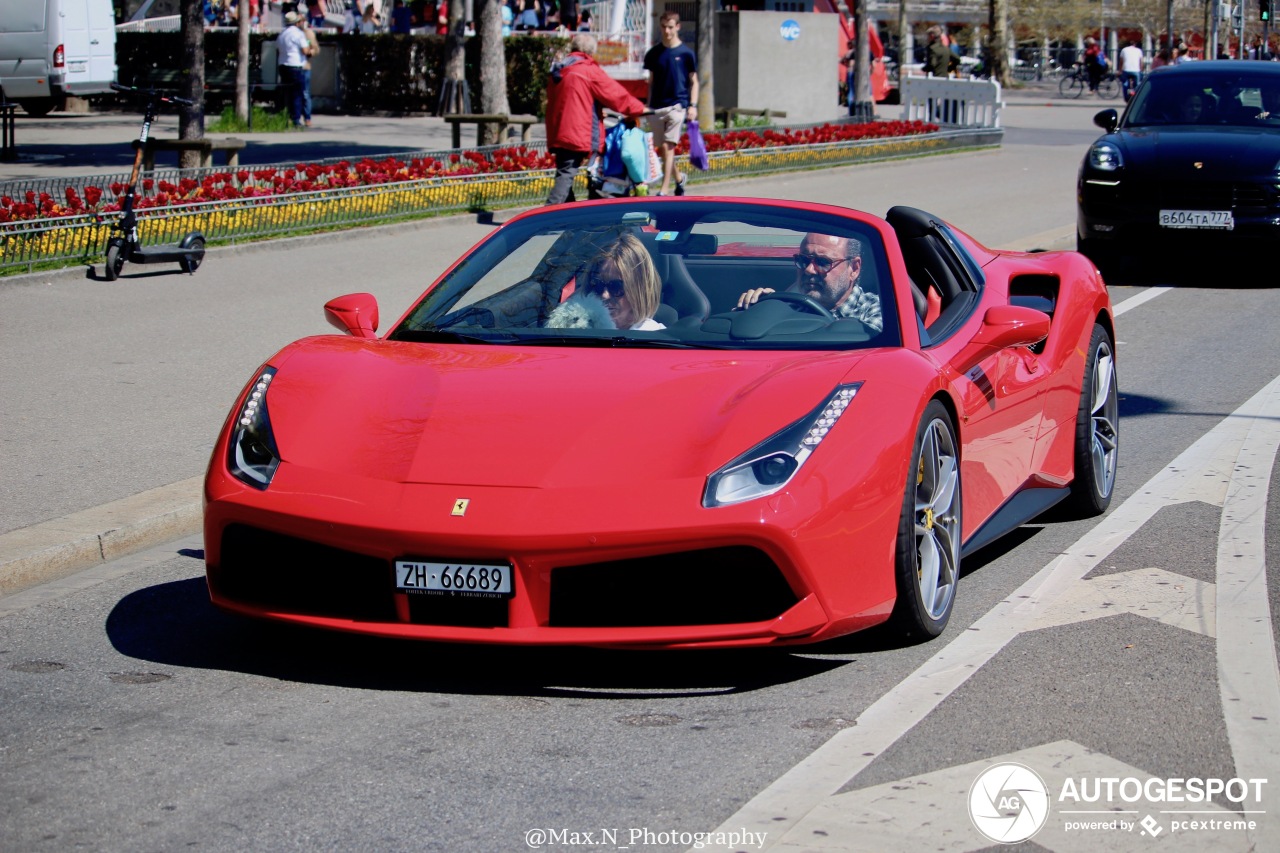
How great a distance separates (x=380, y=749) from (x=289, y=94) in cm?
2913

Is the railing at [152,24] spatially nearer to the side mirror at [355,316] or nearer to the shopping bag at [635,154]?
the shopping bag at [635,154]

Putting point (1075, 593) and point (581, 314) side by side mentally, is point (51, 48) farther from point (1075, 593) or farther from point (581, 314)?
point (1075, 593)

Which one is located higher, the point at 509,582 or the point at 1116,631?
the point at 509,582

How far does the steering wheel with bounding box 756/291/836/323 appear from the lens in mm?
5734

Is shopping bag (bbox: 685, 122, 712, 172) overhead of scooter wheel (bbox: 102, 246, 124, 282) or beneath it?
overhead

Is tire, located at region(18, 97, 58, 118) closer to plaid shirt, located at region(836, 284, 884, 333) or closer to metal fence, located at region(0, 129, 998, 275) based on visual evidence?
metal fence, located at region(0, 129, 998, 275)

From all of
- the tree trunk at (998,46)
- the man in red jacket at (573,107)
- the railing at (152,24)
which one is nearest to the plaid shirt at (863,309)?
the man in red jacket at (573,107)

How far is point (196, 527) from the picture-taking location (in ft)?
23.0

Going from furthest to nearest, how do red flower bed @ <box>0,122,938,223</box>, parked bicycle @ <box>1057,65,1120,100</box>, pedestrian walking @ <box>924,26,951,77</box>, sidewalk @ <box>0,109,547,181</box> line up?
parked bicycle @ <box>1057,65,1120,100</box> → pedestrian walking @ <box>924,26,951,77</box> → sidewalk @ <box>0,109,547,181</box> → red flower bed @ <box>0,122,938,223</box>

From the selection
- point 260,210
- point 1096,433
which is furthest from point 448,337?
point 260,210

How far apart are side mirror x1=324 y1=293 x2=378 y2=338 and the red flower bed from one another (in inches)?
307

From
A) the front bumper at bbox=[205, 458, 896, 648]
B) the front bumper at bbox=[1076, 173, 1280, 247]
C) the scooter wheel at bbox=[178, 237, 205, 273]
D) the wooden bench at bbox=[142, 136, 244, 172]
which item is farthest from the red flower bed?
the front bumper at bbox=[205, 458, 896, 648]

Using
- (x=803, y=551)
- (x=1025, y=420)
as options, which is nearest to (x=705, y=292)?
(x=1025, y=420)

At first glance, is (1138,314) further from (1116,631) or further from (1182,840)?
(1182,840)
